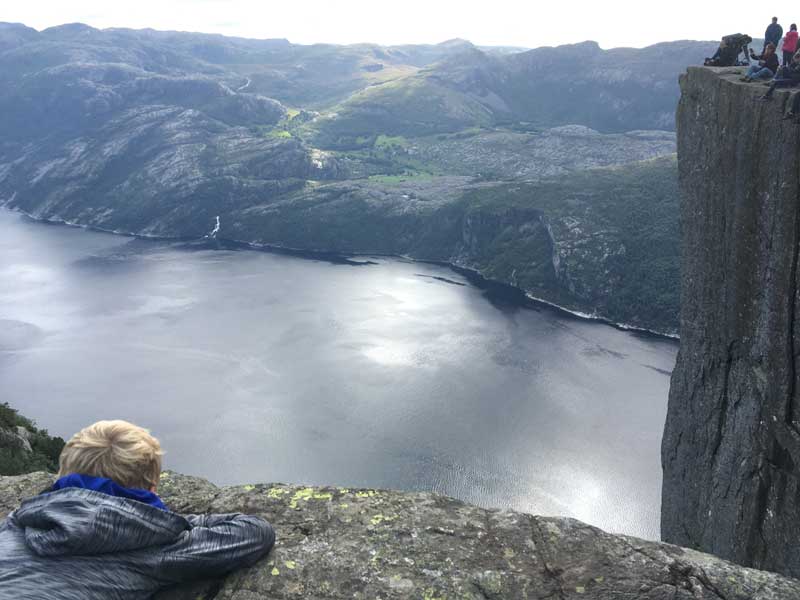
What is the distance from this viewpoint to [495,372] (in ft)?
460

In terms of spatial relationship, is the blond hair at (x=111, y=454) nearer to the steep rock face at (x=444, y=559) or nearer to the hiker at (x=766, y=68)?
the steep rock face at (x=444, y=559)

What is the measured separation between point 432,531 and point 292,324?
166 metres

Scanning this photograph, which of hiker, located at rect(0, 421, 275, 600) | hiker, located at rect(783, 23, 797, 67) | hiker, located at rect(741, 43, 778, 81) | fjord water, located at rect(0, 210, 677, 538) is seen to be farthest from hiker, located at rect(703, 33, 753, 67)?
fjord water, located at rect(0, 210, 677, 538)

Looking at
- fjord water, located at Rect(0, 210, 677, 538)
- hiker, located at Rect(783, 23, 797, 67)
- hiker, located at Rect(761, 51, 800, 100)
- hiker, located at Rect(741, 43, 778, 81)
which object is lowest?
fjord water, located at Rect(0, 210, 677, 538)

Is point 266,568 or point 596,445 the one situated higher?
point 266,568

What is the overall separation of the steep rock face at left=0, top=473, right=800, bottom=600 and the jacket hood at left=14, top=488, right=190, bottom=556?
1079mm

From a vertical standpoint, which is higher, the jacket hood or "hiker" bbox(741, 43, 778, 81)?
"hiker" bbox(741, 43, 778, 81)

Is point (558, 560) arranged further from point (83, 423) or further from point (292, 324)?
point (292, 324)

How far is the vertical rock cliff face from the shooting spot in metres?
19.1

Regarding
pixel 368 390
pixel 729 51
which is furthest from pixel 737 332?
pixel 368 390

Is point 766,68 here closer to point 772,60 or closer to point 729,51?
point 772,60

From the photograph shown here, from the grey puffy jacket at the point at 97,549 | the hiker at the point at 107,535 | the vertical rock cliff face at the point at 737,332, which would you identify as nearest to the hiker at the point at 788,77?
the vertical rock cliff face at the point at 737,332

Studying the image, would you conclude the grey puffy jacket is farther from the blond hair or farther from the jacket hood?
the blond hair

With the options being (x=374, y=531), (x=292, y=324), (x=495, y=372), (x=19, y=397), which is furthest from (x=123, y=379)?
(x=374, y=531)
